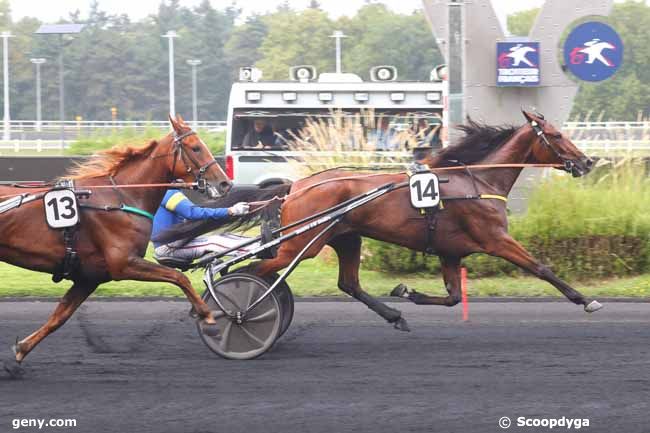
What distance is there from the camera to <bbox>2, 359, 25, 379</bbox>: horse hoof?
20.4 ft

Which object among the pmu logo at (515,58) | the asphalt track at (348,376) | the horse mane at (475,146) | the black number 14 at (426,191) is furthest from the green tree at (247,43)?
the black number 14 at (426,191)

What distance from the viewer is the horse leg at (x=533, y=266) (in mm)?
7238

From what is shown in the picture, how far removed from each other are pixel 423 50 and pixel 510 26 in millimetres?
6622

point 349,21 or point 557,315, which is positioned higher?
point 349,21

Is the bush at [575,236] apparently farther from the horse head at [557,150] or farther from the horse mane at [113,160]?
the horse mane at [113,160]

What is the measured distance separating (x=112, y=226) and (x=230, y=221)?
4.47 feet

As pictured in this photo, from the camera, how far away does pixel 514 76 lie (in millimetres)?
11125

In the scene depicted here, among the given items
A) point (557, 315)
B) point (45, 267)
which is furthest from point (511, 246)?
point (45, 267)

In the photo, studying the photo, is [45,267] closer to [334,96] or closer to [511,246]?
[511,246]

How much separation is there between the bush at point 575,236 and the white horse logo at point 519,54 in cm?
131

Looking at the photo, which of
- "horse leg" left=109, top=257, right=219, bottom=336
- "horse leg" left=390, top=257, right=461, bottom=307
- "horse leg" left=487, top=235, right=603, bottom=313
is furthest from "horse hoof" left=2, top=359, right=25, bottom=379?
"horse leg" left=487, top=235, right=603, bottom=313

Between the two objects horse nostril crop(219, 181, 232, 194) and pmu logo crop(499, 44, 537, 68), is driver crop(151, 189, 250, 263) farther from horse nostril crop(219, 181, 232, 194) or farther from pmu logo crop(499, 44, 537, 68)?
pmu logo crop(499, 44, 537, 68)

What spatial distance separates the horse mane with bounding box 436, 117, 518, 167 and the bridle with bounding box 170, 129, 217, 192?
2.04 metres

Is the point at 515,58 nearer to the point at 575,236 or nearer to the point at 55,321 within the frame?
the point at 575,236
